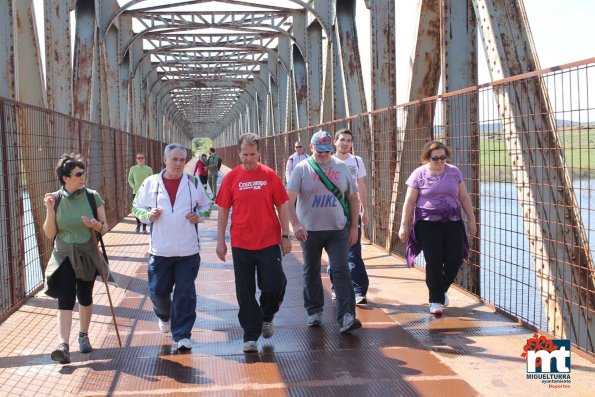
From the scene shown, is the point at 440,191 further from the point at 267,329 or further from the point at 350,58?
the point at 350,58

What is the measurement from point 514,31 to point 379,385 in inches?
130

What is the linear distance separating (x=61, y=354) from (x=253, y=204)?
1.73 meters

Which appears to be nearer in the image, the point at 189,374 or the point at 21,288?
the point at 189,374

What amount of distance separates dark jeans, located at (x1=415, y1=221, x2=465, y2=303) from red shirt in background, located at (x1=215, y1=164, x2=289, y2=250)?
1486 mm

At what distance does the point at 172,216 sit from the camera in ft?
18.9

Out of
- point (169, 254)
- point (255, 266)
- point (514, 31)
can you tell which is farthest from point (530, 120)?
point (169, 254)

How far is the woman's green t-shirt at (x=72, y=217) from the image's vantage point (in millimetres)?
5562

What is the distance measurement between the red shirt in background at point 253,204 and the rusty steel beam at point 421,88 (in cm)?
324

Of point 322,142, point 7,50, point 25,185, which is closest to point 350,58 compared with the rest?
point 7,50

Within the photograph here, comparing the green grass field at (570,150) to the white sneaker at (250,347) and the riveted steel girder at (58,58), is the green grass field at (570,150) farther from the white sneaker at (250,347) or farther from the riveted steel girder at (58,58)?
the riveted steel girder at (58,58)

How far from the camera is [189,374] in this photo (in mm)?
5164

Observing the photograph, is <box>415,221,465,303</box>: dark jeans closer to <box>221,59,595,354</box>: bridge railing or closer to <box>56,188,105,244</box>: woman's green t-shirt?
<box>221,59,595,354</box>: bridge railing

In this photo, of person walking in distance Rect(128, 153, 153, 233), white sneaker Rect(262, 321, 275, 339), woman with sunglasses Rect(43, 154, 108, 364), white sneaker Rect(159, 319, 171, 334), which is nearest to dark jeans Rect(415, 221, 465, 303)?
white sneaker Rect(262, 321, 275, 339)

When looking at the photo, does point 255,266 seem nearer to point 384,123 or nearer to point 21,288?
point 21,288
